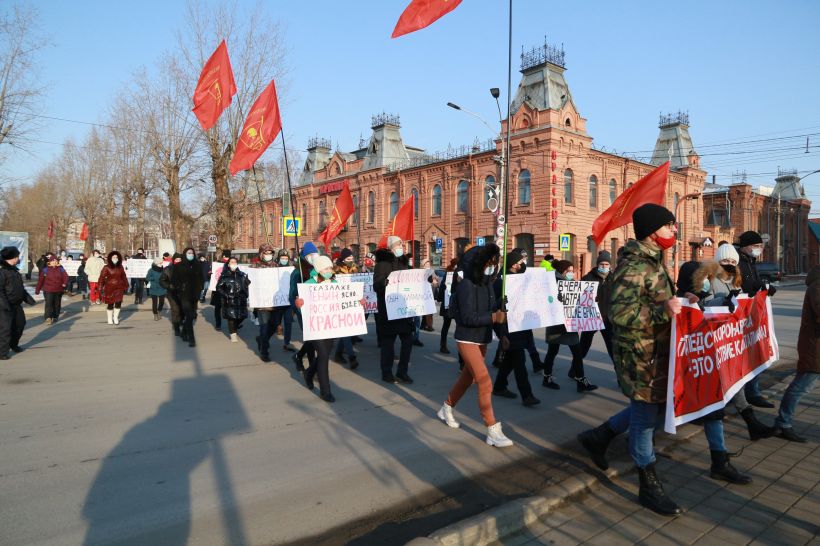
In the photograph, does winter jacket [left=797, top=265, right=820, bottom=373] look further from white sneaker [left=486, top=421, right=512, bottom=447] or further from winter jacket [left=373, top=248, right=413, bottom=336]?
winter jacket [left=373, top=248, right=413, bottom=336]

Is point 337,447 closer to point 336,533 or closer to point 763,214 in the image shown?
point 336,533

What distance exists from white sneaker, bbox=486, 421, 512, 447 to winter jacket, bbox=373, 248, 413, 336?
3.07 meters

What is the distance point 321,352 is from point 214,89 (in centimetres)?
798

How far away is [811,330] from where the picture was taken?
5176mm

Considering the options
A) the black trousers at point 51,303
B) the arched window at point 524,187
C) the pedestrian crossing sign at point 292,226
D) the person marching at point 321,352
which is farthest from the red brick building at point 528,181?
the person marching at point 321,352

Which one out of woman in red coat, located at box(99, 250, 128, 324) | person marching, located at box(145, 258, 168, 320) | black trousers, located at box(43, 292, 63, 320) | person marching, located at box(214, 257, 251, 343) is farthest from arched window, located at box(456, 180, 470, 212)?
person marching, located at box(214, 257, 251, 343)

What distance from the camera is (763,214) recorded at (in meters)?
60.3

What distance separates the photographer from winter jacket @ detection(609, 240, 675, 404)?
380 cm

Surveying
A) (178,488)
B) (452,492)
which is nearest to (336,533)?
(452,492)

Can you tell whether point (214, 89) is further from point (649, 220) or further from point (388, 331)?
point (649, 220)

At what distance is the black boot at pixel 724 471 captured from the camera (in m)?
4.25

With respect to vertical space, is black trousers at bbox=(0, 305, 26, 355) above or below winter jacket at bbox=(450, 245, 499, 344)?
below

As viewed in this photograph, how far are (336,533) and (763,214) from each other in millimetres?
70117

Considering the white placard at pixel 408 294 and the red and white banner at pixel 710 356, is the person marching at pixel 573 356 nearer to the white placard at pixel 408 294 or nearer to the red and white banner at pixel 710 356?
the white placard at pixel 408 294
